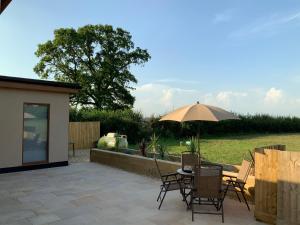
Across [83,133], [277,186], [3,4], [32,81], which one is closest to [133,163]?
[32,81]

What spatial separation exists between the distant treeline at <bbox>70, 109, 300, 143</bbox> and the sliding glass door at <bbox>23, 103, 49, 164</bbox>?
7.90m

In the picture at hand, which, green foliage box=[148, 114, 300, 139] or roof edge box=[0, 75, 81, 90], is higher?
roof edge box=[0, 75, 81, 90]

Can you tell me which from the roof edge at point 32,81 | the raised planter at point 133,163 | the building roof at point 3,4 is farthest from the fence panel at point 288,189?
the roof edge at point 32,81

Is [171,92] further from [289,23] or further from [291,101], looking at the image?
[289,23]

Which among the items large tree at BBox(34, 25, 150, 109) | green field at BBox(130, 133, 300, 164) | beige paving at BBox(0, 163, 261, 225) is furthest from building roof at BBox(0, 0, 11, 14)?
large tree at BBox(34, 25, 150, 109)

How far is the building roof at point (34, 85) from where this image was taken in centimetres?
946

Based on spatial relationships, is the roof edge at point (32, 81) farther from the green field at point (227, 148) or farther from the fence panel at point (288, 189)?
the fence panel at point (288, 189)

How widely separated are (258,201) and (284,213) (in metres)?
0.54

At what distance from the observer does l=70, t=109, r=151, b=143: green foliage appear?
19.7 metres

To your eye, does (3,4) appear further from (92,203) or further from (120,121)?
(120,121)

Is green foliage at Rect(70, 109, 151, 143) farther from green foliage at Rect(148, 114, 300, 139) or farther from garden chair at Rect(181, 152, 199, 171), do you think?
garden chair at Rect(181, 152, 199, 171)

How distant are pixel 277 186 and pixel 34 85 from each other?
8195mm

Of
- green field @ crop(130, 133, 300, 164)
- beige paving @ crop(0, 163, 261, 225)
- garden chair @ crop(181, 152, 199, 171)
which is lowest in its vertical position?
beige paving @ crop(0, 163, 261, 225)

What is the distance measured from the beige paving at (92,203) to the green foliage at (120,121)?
10387mm
